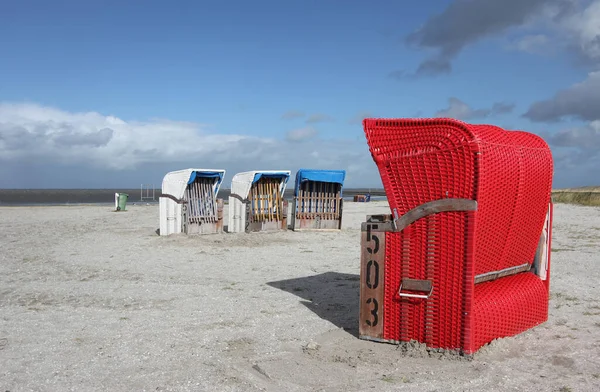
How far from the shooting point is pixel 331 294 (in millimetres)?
10117

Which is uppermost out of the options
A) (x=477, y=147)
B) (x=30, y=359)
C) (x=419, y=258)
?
(x=477, y=147)

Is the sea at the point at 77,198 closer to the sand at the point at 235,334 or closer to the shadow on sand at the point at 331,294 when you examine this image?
the sand at the point at 235,334

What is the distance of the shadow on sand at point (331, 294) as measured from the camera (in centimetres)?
830

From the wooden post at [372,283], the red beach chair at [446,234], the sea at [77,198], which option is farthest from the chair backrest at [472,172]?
Answer: the sea at [77,198]

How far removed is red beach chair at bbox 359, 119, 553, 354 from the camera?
6293mm

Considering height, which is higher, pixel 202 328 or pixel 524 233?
pixel 524 233

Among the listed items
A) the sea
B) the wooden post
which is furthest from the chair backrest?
the sea

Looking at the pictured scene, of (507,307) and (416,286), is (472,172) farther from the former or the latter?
(507,307)

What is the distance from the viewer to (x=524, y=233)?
761cm

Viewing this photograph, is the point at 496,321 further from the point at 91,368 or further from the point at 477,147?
the point at 91,368

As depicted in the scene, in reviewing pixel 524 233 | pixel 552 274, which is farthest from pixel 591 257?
pixel 524 233

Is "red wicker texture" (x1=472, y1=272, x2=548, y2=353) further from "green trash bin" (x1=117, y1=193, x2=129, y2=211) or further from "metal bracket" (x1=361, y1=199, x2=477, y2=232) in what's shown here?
"green trash bin" (x1=117, y1=193, x2=129, y2=211)

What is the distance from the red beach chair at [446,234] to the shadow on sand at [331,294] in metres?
1.07

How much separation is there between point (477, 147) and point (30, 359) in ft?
18.7
